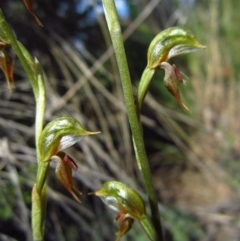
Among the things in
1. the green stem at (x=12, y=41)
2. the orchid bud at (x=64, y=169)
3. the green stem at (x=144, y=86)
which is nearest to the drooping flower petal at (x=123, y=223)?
the orchid bud at (x=64, y=169)

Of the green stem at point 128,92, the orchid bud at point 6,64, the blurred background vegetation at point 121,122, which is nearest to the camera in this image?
the green stem at point 128,92

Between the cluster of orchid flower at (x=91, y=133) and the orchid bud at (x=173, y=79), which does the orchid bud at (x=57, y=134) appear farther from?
the orchid bud at (x=173, y=79)

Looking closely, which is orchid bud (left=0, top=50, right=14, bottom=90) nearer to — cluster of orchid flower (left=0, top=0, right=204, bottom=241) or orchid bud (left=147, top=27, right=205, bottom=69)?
cluster of orchid flower (left=0, top=0, right=204, bottom=241)

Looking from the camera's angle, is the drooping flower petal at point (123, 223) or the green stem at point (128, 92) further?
the drooping flower petal at point (123, 223)

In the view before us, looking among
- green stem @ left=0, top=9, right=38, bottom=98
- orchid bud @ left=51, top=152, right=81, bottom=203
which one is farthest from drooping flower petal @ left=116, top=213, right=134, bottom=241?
green stem @ left=0, top=9, right=38, bottom=98

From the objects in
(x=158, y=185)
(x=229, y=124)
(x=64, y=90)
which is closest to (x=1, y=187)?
(x=64, y=90)

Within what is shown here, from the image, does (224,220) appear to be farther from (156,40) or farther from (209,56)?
(156,40)
